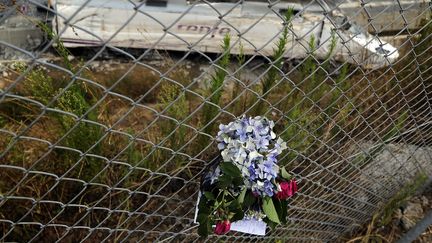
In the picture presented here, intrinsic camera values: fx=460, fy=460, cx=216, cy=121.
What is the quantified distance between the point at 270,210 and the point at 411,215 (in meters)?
1.41

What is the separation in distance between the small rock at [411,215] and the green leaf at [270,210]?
1.32 m

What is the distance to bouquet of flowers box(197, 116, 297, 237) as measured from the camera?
126cm

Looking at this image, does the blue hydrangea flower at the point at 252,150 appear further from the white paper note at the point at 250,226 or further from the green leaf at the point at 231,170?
the white paper note at the point at 250,226

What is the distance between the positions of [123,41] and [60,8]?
541 millimetres

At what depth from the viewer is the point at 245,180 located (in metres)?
1.29

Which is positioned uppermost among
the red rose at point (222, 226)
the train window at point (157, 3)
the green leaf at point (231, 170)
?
the train window at point (157, 3)

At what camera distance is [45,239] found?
1848mm

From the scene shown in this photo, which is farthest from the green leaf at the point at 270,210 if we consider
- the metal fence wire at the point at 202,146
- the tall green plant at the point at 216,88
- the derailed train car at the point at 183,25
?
the derailed train car at the point at 183,25

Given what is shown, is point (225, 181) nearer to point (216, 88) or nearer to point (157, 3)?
point (216, 88)

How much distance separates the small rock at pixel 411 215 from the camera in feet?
7.93

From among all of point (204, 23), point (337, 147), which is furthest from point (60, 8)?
point (337, 147)

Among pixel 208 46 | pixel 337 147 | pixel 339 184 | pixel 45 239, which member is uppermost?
pixel 208 46

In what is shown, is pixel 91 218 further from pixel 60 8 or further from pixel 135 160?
pixel 60 8

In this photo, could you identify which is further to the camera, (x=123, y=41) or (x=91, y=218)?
(x=123, y=41)
